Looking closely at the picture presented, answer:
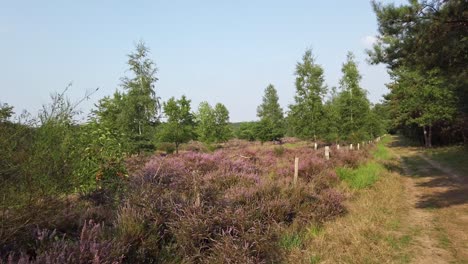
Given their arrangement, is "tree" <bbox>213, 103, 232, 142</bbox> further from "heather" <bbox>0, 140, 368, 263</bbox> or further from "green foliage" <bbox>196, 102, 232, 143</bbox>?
"heather" <bbox>0, 140, 368, 263</bbox>

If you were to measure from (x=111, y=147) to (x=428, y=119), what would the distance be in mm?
32813

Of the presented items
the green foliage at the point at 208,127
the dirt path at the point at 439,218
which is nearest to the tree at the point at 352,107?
the dirt path at the point at 439,218

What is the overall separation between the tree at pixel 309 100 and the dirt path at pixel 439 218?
53.5 feet

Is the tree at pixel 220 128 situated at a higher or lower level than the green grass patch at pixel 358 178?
higher

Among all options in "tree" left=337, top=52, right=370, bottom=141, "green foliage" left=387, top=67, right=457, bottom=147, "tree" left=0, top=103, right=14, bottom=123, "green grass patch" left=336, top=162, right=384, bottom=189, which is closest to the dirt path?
"green grass patch" left=336, top=162, right=384, bottom=189

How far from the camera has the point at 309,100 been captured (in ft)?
104

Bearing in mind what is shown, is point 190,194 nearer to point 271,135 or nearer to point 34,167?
point 34,167

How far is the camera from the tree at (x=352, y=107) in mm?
29125

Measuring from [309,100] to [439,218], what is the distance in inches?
930

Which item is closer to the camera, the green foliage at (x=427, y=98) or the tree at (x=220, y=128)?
the green foliage at (x=427, y=98)

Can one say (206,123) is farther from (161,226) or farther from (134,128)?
(161,226)

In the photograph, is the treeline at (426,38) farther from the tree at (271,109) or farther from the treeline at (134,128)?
the tree at (271,109)

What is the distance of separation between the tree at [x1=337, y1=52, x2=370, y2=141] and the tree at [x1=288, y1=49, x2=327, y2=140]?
6.86 feet

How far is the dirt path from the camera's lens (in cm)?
644
